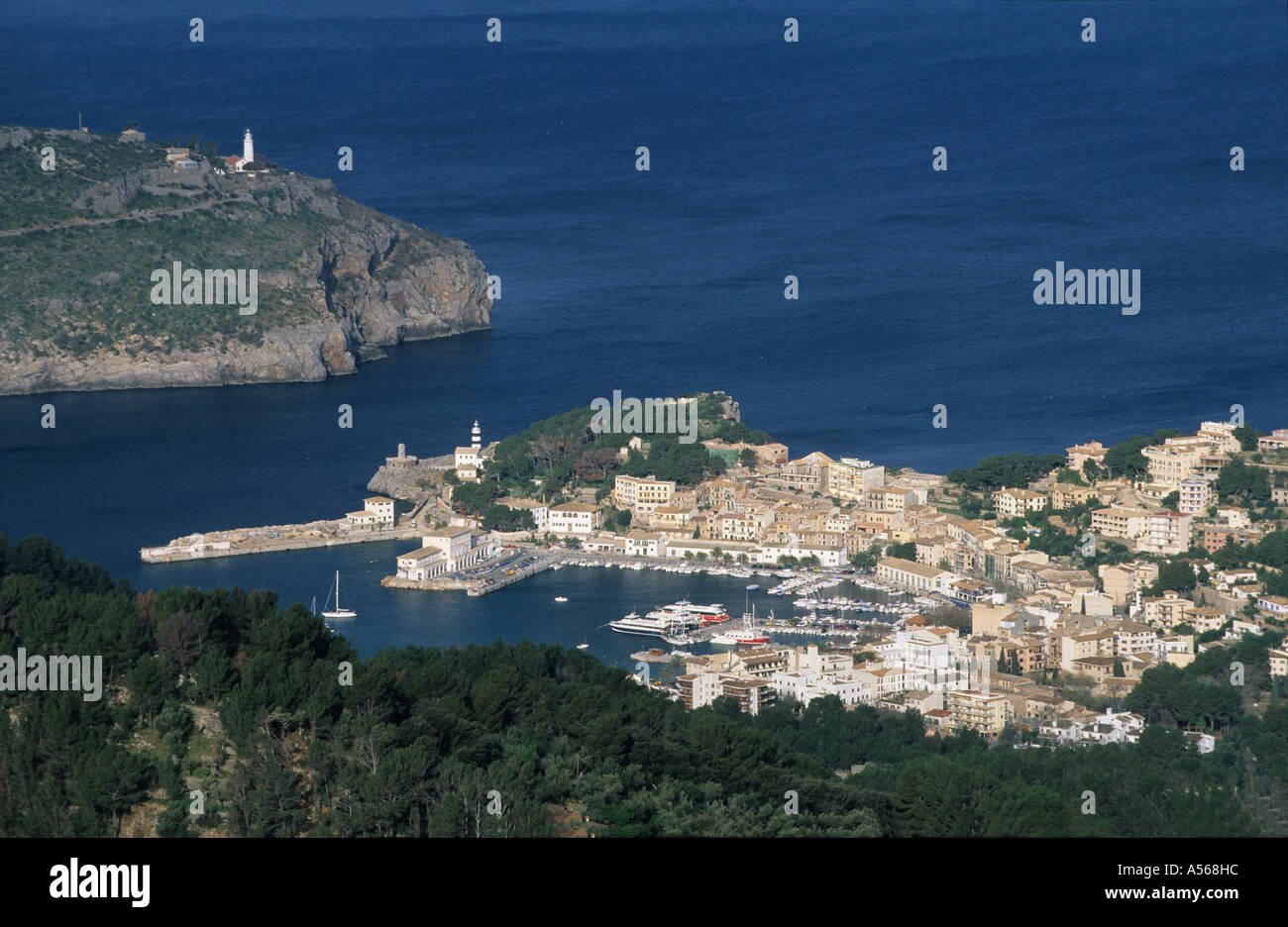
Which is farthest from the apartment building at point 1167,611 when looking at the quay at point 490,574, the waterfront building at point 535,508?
the waterfront building at point 535,508

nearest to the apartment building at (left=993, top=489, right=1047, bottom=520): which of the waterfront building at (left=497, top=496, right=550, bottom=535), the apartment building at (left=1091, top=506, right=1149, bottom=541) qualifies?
the apartment building at (left=1091, top=506, right=1149, bottom=541)

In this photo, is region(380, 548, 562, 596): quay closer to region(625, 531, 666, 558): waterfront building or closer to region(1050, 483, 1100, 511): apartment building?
region(625, 531, 666, 558): waterfront building

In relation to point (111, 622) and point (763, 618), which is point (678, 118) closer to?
point (763, 618)

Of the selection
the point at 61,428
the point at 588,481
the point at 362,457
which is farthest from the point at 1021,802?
the point at 61,428

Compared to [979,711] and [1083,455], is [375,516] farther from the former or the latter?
[979,711]

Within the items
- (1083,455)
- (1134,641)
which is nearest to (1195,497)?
(1083,455)
